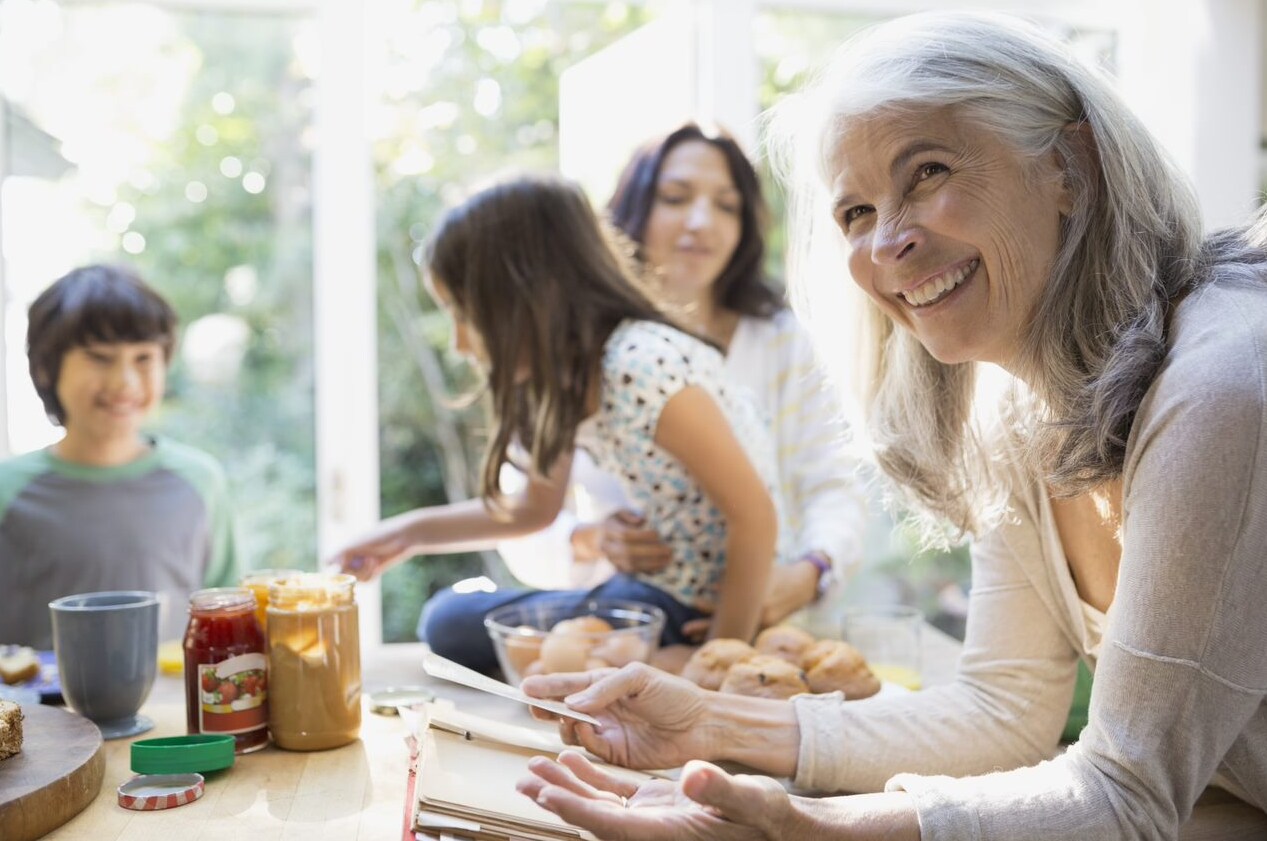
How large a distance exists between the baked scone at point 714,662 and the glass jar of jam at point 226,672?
49 centimetres

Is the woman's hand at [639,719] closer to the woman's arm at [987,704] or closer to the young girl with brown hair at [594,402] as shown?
the woman's arm at [987,704]

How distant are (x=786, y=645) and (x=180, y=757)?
71 centimetres

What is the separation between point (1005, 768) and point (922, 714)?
10 cm

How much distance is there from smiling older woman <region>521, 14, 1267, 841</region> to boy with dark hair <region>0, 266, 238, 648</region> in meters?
1.46

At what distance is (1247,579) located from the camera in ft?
2.75

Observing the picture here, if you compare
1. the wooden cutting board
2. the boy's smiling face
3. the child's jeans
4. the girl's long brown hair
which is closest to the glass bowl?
the child's jeans

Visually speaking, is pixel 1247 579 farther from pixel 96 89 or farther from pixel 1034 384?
pixel 96 89

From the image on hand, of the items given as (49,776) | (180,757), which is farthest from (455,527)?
(49,776)

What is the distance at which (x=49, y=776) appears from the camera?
0.99 meters

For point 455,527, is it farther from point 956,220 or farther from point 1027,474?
point 956,220

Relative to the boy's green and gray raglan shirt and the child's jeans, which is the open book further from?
the boy's green and gray raglan shirt

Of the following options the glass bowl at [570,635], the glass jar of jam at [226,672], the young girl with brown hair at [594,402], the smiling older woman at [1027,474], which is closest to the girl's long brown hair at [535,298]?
the young girl with brown hair at [594,402]

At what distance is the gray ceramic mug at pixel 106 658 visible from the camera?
→ 3.97 ft

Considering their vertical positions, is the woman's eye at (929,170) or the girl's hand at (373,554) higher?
the woman's eye at (929,170)
